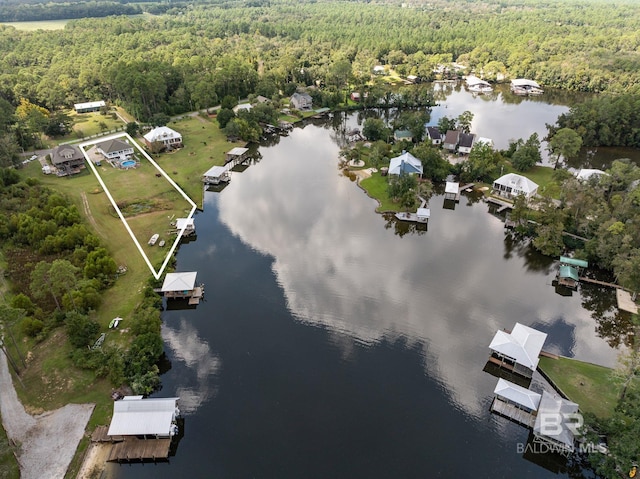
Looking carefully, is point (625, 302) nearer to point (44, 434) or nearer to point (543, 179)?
point (543, 179)

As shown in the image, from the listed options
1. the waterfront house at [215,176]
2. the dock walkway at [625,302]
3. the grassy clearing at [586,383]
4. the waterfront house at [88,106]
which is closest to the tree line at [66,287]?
the waterfront house at [215,176]

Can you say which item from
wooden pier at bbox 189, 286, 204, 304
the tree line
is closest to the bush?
the tree line

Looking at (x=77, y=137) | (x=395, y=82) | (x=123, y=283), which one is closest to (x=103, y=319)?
(x=123, y=283)

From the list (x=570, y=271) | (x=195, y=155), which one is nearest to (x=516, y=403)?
(x=570, y=271)

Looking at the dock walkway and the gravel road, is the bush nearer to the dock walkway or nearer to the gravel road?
the gravel road

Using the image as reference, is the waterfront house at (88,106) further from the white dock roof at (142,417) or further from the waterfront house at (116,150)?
the white dock roof at (142,417)

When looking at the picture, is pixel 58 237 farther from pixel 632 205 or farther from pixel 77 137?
pixel 632 205
